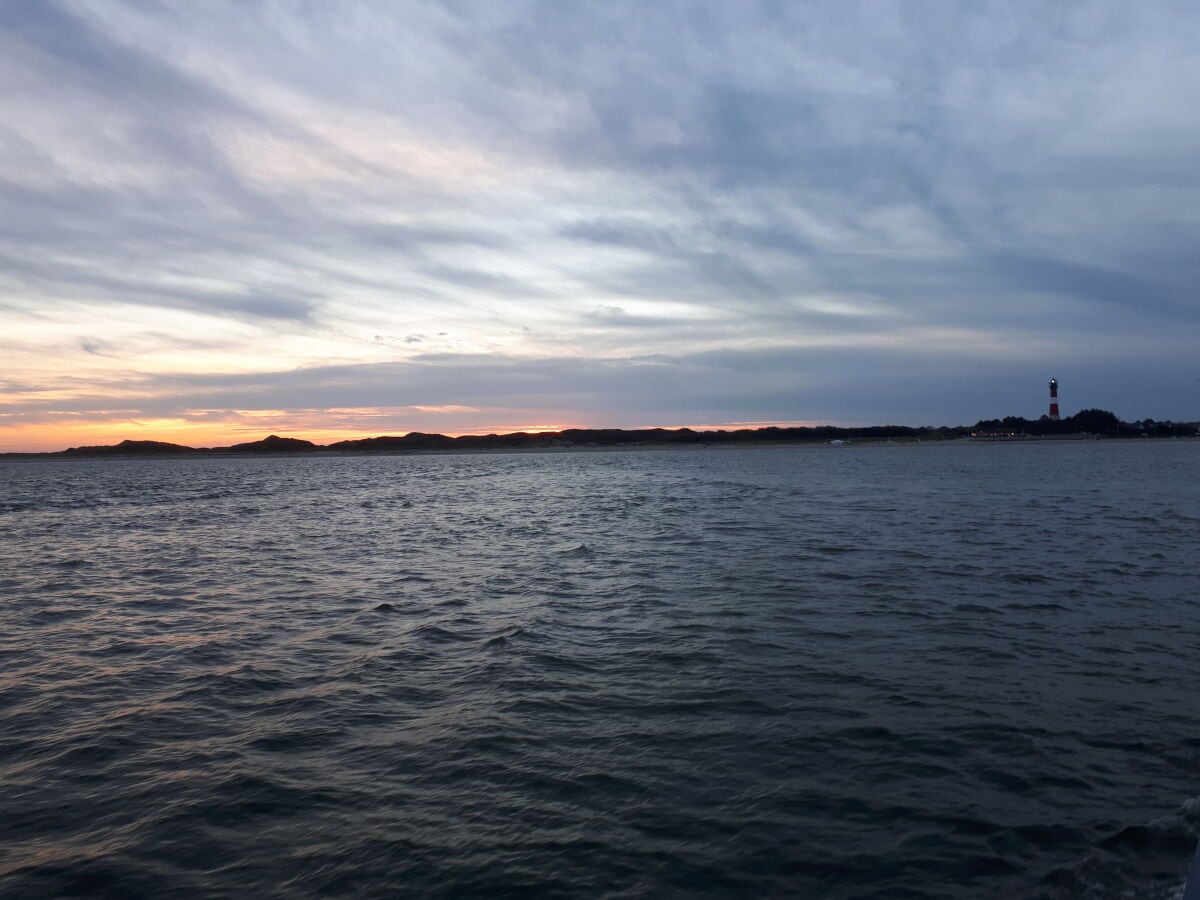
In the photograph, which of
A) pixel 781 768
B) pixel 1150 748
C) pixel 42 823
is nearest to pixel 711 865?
pixel 781 768

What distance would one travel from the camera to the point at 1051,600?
1644 cm

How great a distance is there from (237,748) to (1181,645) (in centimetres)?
1434

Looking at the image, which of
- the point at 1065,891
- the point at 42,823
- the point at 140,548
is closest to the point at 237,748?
the point at 42,823

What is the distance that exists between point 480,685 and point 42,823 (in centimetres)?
544

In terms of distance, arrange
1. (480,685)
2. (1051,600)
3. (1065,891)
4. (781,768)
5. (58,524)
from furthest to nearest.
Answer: (58,524) < (1051,600) < (480,685) < (781,768) < (1065,891)

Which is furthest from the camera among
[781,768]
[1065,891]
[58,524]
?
[58,524]

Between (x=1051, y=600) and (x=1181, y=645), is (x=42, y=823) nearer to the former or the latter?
(x=1181, y=645)

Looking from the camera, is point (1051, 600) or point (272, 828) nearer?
point (272, 828)

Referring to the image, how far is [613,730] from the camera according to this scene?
963cm

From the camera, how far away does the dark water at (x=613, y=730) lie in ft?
22.0

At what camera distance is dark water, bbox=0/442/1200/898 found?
22.0 ft

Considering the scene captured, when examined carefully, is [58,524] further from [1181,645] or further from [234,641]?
[1181,645]

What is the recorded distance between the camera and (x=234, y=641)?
1462 centimetres

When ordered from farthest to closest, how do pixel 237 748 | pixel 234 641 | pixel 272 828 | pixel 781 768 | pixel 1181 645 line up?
pixel 234 641 → pixel 1181 645 → pixel 237 748 → pixel 781 768 → pixel 272 828
